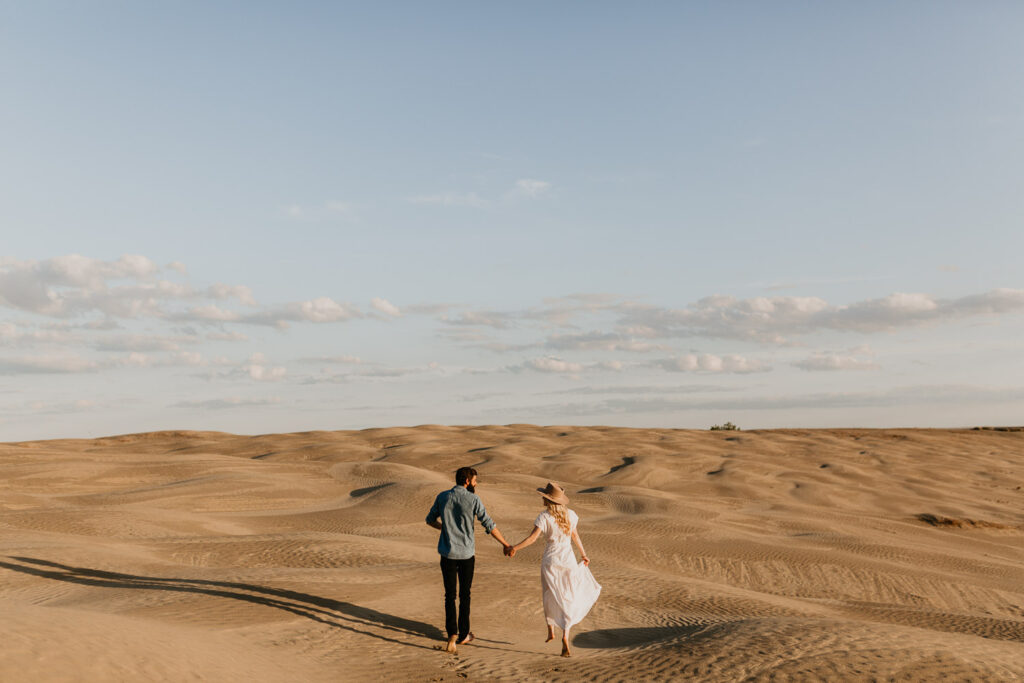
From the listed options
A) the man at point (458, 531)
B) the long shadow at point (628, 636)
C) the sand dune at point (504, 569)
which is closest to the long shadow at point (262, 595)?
the sand dune at point (504, 569)

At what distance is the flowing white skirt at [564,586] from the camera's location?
7.91m

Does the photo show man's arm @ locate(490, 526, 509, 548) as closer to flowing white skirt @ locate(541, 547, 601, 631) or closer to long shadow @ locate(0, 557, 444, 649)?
flowing white skirt @ locate(541, 547, 601, 631)

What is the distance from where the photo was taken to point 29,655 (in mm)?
5961

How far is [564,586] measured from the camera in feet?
26.0

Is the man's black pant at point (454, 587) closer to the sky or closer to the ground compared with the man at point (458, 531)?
closer to the ground

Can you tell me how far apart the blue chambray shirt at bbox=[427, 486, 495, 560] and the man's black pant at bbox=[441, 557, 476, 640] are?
0.11 m

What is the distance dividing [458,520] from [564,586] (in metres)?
1.27

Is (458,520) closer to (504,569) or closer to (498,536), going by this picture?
(498,536)

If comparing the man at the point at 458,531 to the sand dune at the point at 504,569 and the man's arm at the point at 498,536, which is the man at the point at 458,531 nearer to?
the man's arm at the point at 498,536

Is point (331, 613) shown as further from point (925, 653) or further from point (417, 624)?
point (925, 653)

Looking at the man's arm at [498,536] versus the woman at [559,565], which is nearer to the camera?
the man's arm at [498,536]

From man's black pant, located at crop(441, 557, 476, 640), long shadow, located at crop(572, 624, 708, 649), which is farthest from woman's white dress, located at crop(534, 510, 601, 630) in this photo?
long shadow, located at crop(572, 624, 708, 649)

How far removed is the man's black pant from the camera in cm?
810

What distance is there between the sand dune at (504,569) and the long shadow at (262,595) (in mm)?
50
